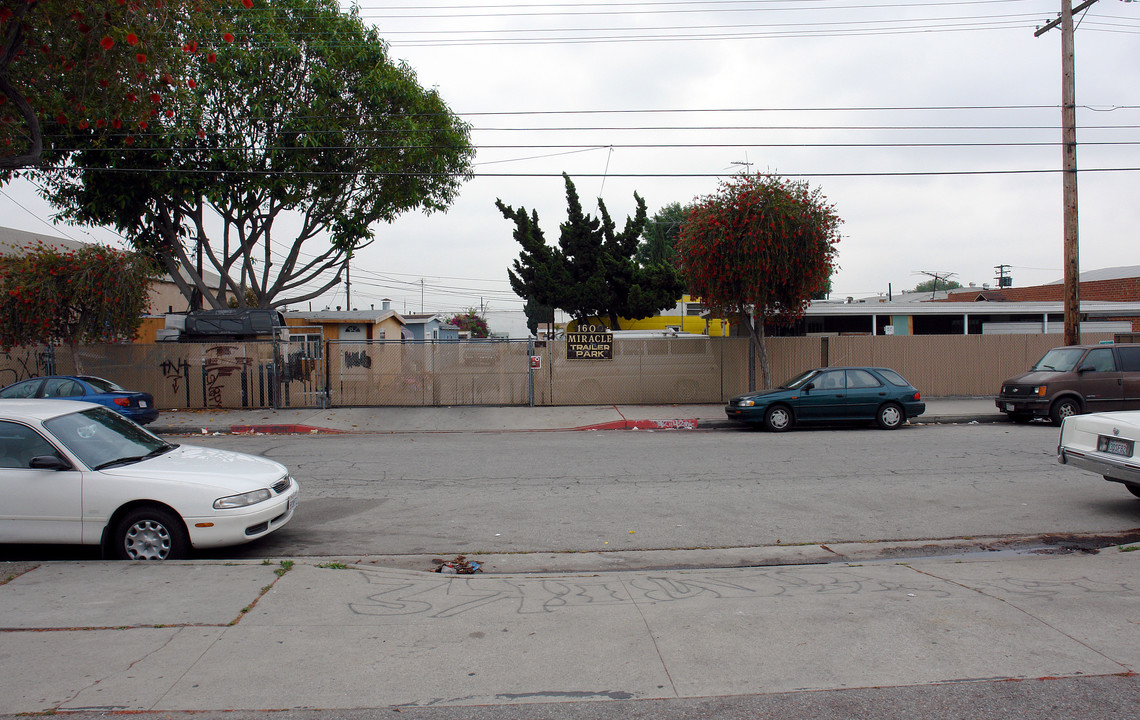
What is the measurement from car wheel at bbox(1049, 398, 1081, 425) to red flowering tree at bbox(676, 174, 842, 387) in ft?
18.3

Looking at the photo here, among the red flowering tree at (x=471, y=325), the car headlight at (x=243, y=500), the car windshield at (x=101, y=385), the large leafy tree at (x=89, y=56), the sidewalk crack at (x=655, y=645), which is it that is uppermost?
the large leafy tree at (x=89, y=56)

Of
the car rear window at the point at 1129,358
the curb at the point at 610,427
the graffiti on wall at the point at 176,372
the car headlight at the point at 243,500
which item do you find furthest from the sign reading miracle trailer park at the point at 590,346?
the car headlight at the point at 243,500

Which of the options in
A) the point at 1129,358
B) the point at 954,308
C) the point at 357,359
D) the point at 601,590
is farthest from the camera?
the point at 954,308

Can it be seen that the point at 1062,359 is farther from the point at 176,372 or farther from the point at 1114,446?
the point at 176,372

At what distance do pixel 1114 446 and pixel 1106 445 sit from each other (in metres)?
0.12

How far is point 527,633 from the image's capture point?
4676 mm

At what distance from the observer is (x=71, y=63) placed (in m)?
8.81

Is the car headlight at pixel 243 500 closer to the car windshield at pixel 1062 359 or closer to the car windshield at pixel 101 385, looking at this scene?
the car windshield at pixel 101 385

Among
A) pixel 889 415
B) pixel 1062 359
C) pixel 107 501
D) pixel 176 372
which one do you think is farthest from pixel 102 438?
pixel 1062 359

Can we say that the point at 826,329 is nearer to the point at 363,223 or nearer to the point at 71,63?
the point at 363,223

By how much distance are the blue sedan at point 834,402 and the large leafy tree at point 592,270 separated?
42.8 ft

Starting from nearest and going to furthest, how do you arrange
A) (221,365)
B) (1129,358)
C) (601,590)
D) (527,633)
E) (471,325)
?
1. (527,633)
2. (601,590)
3. (1129,358)
4. (221,365)
5. (471,325)

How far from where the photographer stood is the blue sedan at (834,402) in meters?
15.6

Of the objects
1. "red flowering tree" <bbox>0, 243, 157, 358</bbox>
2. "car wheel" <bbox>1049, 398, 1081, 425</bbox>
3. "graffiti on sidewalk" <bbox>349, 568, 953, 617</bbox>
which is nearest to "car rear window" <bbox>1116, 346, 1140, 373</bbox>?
"car wheel" <bbox>1049, 398, 1081, 425</bbox>
